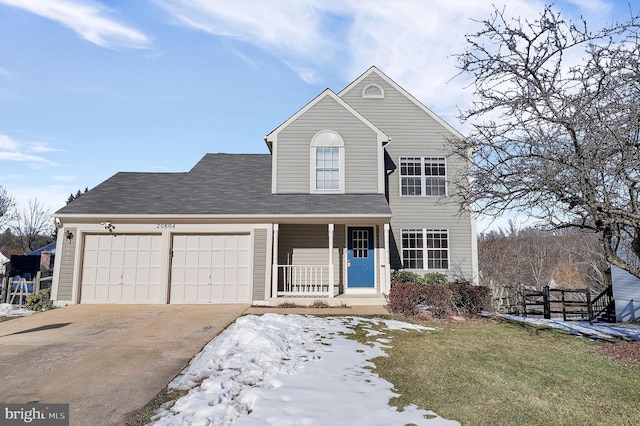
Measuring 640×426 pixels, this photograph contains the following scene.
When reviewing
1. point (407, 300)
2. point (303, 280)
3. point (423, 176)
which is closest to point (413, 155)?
point (423, 176)

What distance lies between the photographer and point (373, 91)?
14.9 metres

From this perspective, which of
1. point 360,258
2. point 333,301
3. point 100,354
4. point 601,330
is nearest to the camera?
point 100,354

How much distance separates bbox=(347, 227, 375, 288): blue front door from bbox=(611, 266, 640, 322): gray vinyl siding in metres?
11.8

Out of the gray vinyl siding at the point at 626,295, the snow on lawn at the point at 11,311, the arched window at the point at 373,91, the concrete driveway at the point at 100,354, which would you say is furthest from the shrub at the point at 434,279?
the snow on lawn at the point at 11,311

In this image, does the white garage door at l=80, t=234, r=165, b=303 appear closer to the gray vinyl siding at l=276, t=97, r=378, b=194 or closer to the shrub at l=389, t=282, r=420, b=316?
the gray vinyl siding at l=276, t=97, r=378, b=194

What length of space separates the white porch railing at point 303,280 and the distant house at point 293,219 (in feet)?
0.22

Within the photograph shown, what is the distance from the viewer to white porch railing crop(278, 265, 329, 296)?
11805 millimetres

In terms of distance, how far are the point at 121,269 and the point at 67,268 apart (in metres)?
1.72

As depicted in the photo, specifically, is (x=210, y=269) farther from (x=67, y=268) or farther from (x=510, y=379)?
(x=510, y=379)

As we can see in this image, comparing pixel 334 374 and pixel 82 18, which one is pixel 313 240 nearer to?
pixel 334 374

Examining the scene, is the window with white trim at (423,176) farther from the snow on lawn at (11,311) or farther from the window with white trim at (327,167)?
the snow on lawn at (11,311)

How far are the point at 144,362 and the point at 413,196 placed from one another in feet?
37.7

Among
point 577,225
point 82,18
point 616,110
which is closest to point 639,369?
point 577,225

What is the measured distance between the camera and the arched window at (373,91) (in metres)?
14.9
